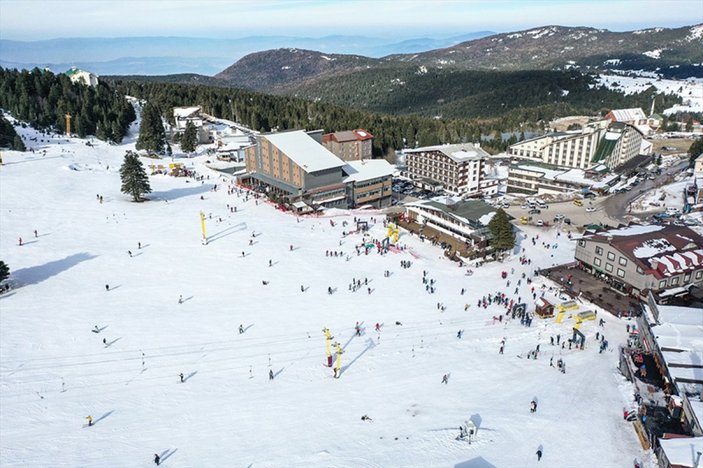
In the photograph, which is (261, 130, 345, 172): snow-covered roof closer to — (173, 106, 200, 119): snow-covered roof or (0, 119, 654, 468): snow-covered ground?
(0, 119, 654, 468): snow-covered ground

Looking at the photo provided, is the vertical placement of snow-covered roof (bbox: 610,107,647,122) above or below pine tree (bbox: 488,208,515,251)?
above

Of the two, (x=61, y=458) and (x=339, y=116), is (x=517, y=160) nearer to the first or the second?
(x=339, y=116)

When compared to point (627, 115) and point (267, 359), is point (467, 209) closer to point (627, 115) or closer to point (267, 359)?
point (267, 359)

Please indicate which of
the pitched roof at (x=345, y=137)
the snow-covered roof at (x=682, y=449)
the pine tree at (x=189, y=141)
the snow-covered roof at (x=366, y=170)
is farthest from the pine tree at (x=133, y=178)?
the snow-covered roof at (x=682, y=449)

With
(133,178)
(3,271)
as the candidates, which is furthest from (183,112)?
(3,271)

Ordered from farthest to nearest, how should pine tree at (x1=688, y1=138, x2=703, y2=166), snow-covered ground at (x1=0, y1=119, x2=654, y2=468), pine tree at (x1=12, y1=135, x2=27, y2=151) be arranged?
pine tree at (x1=688, y1=138, x2=703, y2=166) → pine tree at (x1=12, y1=135, x2=27, y2=151) → snow-covered ground at (x1=0, y1=119, x2=654, y2=468)

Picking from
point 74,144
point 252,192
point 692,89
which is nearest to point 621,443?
point 252,192

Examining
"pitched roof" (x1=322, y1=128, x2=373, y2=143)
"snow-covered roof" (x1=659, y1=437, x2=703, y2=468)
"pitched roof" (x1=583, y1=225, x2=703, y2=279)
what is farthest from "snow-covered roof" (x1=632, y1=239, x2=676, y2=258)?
"pitched roof" (x1=322, y1=128, x2=373, y2=143)
